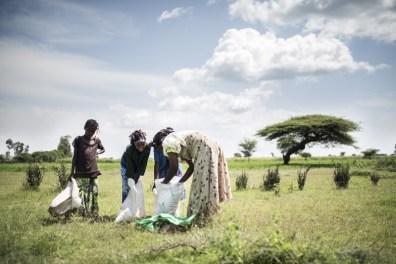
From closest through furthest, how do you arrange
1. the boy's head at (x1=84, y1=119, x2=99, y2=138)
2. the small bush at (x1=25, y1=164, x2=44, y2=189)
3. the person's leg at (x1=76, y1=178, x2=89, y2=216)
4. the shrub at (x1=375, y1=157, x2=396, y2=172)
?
the boy's head at (x1=84, y1=119, x2=99, y2=138) < the person's leg at (x1=76, y1=178, x2=89, y2=216) < the small bush at (x1=25, y1=164, x2=44, y2=189) < the shrub at (x1=375, y1=157, x2=396, y2=172)

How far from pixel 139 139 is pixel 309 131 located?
1443 inches

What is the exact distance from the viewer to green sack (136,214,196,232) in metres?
6.87

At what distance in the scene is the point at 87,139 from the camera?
8.55m

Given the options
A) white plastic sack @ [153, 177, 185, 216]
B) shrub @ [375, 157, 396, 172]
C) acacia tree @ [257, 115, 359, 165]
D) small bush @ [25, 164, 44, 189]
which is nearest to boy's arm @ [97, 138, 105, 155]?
white plastic sack @ [153, 177, 185, 216]

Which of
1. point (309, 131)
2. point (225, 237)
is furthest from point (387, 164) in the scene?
point (225, 237)

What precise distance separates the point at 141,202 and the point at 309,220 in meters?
3.81

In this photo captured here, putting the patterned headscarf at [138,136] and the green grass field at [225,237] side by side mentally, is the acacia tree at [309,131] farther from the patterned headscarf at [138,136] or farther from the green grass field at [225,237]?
the patterned headscarf at [138,136]

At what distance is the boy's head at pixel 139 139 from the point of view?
8055 mm

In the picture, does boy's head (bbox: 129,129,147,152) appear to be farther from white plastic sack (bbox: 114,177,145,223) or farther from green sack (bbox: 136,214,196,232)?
green sack (bbox: 136,214,196,232)

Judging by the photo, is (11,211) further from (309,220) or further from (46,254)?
(309,220)

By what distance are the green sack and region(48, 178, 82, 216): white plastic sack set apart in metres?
1.99

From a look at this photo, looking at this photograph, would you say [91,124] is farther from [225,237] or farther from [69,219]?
[225,237]

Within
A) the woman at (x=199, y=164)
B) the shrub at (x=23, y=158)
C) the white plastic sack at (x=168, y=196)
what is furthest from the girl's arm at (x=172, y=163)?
the shrub at (x=23, y=158)

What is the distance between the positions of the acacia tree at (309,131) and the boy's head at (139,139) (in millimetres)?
34193
